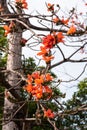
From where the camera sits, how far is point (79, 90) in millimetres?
19469

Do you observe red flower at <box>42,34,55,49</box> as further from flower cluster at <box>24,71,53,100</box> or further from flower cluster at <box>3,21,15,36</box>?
flower cluster at <box>3,21,15,36</box>

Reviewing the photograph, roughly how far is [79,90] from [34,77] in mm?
16198

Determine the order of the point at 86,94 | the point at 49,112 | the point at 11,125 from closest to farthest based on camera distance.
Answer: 1. the point at 49,112
2. the point at 11,125
3. the point at 86,94

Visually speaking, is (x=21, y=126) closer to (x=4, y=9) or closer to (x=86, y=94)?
(x=4, y=9)

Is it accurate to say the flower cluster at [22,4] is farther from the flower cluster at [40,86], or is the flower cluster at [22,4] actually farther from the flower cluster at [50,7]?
the flower cluster at [40,86]

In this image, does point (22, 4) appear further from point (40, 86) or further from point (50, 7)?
point (40, 86)

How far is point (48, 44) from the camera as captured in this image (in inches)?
126

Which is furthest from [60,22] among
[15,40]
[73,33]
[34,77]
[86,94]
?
[86,94]

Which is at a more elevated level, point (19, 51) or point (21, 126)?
point (19, 51)

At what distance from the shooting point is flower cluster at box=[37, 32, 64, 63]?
10.5 feet

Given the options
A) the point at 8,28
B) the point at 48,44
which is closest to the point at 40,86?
the point at 48,44

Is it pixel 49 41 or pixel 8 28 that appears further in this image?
pixel 8 28

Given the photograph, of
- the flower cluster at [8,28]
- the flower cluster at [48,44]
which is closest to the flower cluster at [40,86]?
the flower cluster at [48,44]

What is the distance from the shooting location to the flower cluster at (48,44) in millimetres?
3197
